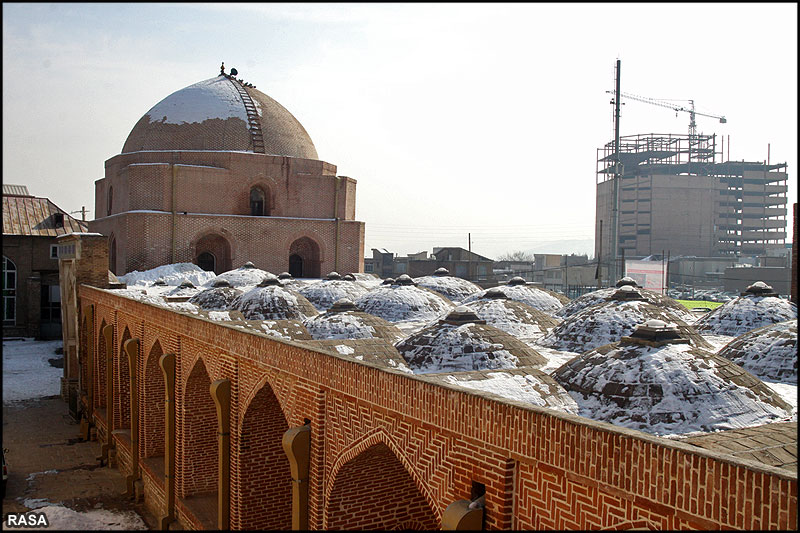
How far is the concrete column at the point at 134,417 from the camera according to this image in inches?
497

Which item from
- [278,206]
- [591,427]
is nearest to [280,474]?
[591,427]

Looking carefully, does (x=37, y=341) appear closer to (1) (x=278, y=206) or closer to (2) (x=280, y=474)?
(1) (x=278, y=206)

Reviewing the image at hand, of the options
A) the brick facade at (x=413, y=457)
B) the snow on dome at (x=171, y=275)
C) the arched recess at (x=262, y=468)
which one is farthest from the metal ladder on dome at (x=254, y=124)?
the arched recess at (x=262, y=468)

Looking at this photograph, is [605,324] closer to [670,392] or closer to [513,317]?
[513,317]

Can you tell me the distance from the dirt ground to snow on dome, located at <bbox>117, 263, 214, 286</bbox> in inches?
238

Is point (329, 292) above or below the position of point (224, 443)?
above

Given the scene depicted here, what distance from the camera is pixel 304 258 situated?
2933 centimetres

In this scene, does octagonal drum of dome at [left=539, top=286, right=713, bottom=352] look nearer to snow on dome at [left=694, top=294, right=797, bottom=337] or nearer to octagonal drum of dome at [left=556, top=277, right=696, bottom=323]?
snow on dome at [left=694, top=294, right=797, bottom=337]

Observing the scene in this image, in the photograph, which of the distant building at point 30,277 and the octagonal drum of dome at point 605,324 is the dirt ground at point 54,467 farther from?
the distant building at point 30,277

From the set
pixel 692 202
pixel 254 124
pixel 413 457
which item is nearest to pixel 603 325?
pixel 413 457

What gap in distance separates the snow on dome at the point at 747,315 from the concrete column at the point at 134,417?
10522 mm

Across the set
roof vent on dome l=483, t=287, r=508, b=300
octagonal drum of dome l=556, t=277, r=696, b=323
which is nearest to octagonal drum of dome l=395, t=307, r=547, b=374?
roof vent on dome l=483, t=287, r=508, b=300

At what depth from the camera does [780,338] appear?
990 centimetres

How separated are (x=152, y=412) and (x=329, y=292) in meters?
6.83
